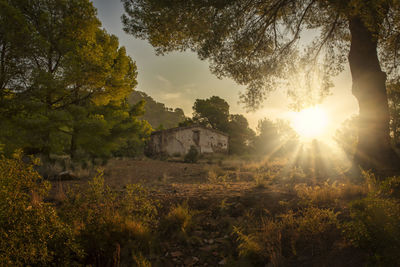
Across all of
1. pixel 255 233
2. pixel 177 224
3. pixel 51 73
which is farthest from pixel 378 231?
pixel 51 73

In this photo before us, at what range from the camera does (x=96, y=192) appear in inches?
146

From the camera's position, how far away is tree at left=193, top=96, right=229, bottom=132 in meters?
38.3

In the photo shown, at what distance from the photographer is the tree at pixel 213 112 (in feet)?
126

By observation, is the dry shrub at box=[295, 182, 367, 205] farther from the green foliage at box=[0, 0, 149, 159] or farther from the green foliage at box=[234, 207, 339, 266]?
the green foliage at box=[0, 0, 149, 159]

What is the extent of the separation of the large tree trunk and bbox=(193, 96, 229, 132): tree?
102 ft

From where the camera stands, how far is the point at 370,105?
6.41 meters

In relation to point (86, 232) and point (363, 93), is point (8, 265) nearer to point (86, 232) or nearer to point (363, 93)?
point (86, 232)

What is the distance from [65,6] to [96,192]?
11223 millimetres

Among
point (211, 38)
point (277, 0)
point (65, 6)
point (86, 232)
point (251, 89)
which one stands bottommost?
point (86, 232)

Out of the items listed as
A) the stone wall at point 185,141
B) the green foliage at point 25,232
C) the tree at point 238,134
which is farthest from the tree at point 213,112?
the green foliage at point 25,232

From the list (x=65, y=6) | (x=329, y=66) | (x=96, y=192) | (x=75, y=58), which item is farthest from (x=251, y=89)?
(x=65, y=6)

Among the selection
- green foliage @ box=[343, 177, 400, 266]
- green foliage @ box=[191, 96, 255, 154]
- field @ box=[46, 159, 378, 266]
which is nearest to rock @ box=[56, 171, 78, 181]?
field @ box=[46, 159, 378, 266]

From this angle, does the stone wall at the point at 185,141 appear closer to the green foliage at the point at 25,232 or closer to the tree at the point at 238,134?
the tree at the point at 238,134

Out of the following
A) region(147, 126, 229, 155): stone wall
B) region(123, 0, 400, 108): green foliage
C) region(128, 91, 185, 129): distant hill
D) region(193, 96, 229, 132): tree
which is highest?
region(128, 91, 185, 129): distant hill
